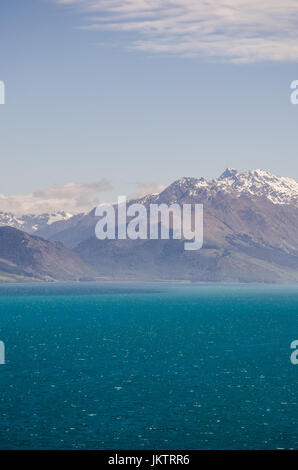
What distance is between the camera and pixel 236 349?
182 m

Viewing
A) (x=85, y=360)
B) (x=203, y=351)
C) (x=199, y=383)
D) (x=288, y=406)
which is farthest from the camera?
(x=203, y=351)

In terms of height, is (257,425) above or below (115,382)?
below

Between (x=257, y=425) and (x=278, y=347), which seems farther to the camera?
(x=278, y=347)

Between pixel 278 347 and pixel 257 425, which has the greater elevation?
pixel 278 347

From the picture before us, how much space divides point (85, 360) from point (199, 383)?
37.3 meters

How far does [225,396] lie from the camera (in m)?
119
